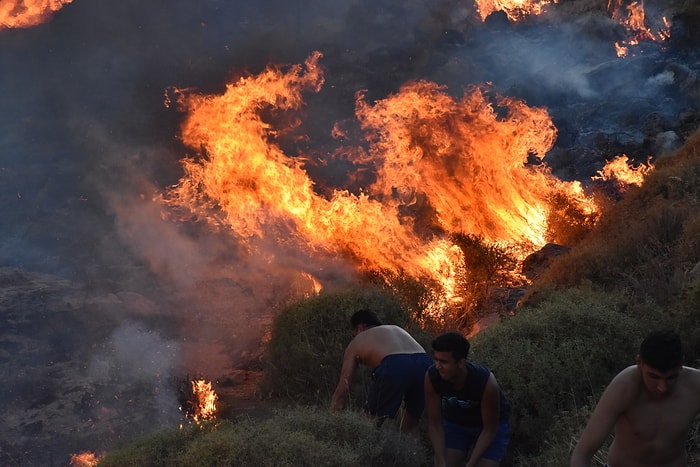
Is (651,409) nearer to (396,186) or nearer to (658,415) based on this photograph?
(658,415)

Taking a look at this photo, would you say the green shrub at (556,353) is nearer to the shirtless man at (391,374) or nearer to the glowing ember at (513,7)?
the shirtless man at (391,374)

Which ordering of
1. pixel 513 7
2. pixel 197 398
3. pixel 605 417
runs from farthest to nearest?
pixel 513 7 < pixel 197 398 < pixel 605 417

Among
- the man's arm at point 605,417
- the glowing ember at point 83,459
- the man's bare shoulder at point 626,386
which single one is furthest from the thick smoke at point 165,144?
the man's bare shoulder at point 626,386

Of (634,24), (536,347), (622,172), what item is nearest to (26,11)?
(622,172)

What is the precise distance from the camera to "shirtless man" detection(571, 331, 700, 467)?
148 inches

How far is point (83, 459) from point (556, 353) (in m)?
6.71

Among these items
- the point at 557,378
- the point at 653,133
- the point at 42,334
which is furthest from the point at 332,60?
the point at 557,378

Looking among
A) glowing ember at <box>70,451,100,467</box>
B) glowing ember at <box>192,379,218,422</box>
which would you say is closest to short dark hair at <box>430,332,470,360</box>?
glowing ember at <box>192,379,218,422</box>

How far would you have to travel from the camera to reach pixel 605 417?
3855mm

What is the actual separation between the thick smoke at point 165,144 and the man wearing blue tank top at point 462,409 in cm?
649

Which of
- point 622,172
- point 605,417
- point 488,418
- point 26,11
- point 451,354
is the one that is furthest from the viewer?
point 26,11

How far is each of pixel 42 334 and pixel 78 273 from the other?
2.90m

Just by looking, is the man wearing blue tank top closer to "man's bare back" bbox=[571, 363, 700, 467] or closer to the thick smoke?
"man's bare back" bbox=[571, 363, 700, 467]

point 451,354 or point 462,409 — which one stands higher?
point 451,354
